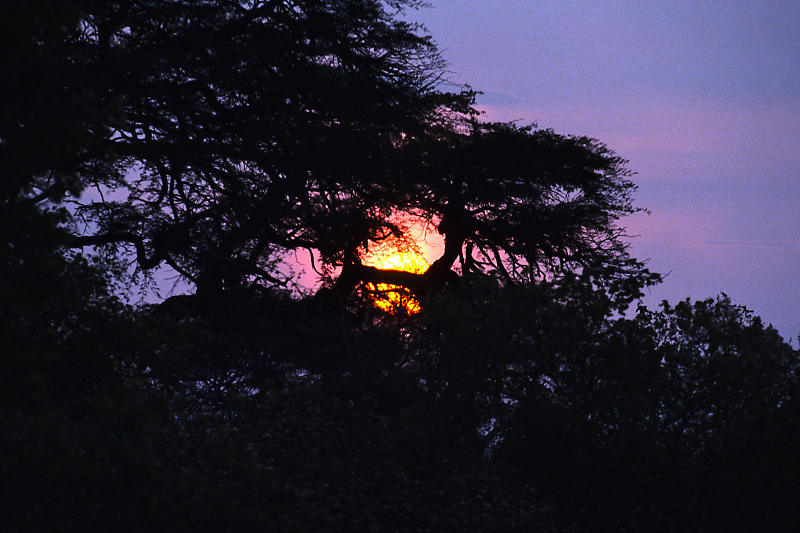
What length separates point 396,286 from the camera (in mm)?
24109

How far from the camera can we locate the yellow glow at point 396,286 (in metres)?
22.6

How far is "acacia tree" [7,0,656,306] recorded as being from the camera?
18953mm

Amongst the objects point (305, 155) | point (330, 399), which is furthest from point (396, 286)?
point (330, 399)

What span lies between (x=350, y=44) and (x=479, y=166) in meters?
4.77

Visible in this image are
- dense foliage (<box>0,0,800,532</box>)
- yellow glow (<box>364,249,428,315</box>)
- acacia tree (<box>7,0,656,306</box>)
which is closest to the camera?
dense foliage (<box>0,0,800,532</box>)

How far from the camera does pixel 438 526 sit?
10398mm

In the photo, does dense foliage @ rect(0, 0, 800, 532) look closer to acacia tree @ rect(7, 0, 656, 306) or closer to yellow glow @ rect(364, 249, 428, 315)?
acacia tree @ rect(7, 0, 656, 306)

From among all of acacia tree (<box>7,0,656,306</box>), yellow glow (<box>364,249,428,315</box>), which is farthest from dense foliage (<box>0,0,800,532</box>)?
yellow glow (<box>364,249,428,315</box>)

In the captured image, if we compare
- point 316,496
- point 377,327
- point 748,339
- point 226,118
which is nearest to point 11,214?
point 316,496

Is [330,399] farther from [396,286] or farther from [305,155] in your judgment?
[396,286]

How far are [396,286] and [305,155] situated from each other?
6.21 m

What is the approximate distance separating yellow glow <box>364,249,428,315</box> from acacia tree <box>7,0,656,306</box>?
1.26ft

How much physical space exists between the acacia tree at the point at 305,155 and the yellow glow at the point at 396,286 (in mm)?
383

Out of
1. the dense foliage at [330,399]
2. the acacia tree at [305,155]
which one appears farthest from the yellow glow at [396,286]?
the dense foliage at [330,399]
